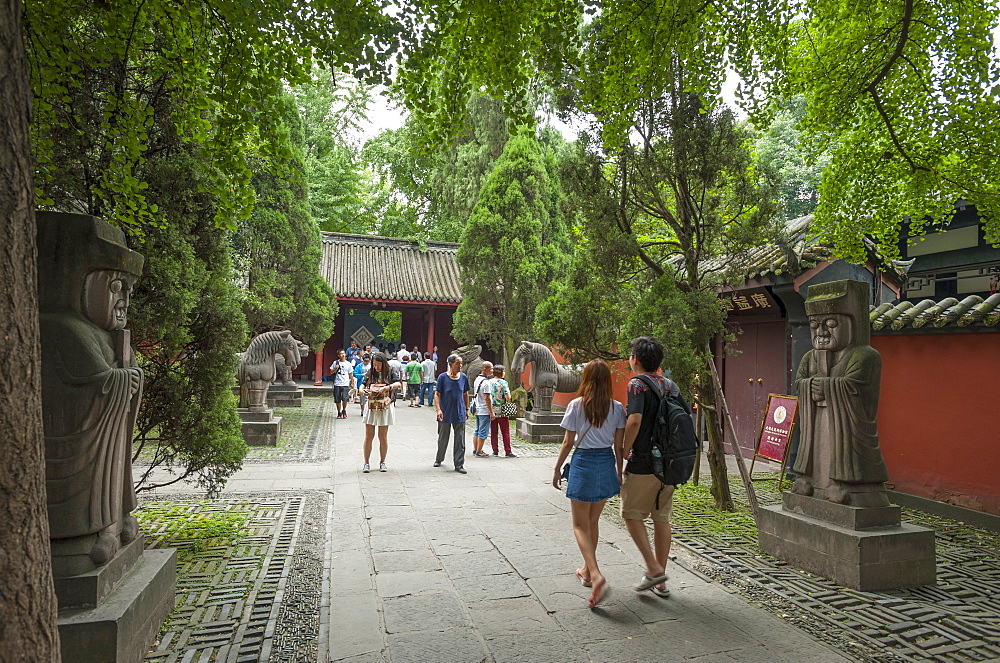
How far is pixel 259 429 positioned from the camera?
412 inches

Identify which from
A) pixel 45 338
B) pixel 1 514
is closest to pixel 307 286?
pixel 45 338

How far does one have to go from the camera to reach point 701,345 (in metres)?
6.26

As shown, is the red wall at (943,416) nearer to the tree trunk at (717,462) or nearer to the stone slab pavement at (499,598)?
the tree trunk at (717,462)

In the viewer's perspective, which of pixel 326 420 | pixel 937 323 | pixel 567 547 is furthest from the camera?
pixel 326 420

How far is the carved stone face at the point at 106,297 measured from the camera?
10.7 feet

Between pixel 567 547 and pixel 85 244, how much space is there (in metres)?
→ 4.22

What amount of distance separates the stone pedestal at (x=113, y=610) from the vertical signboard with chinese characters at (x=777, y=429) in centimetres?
682

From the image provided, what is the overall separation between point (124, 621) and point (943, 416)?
792cm

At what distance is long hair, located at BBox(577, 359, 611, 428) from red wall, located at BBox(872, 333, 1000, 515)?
4801 mm

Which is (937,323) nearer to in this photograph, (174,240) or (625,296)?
(625,296)

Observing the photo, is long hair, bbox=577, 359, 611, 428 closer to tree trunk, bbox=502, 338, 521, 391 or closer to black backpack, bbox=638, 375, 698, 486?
black backpack, bbox=638, 375, 698, 486

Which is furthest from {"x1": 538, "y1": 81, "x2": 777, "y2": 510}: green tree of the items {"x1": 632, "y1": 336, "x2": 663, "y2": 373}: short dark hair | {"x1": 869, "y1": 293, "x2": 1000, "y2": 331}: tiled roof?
{"x1": 869, "y1": 293, "x2": 1000, "y2": 331}: tiled roof

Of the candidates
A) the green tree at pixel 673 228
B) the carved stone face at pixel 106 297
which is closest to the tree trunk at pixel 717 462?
the green tree at pixel 673 228

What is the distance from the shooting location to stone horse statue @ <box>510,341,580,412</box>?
11820 millimetres
